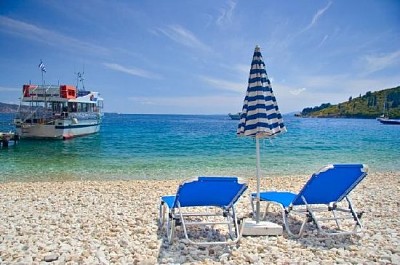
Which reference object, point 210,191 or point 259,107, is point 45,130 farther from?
point 259,107

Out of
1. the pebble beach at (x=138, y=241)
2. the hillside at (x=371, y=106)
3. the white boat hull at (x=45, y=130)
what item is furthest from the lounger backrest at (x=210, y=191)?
the hillside at (x=371, y=106)

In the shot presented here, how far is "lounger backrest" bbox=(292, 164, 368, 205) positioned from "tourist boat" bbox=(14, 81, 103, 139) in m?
33.1

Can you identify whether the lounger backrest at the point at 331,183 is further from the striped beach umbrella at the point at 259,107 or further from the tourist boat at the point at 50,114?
the tourist boat at the point at 50,114

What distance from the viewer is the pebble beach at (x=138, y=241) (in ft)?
12.0

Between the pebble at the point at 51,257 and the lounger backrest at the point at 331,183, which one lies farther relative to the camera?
the lounger backrest at the point at 331,183

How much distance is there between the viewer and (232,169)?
14.7 metres

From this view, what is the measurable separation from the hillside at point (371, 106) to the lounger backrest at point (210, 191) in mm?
114836

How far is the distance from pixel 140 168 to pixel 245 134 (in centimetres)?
1123

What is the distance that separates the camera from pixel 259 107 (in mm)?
4230

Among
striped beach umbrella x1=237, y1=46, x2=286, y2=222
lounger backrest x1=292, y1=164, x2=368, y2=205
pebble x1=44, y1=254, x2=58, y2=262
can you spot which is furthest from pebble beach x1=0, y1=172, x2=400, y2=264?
striped beach umbrella x1=237, y1=46, x2=286, y2=222

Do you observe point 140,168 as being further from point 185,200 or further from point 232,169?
point 185,200

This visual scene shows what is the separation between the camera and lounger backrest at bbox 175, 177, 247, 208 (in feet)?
12.9

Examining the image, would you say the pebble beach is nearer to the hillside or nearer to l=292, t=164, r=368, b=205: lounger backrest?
l=292, t=164, r=368, b=205: lounger backrest

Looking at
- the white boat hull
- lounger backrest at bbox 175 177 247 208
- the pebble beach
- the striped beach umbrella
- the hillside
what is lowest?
the white boat hull
